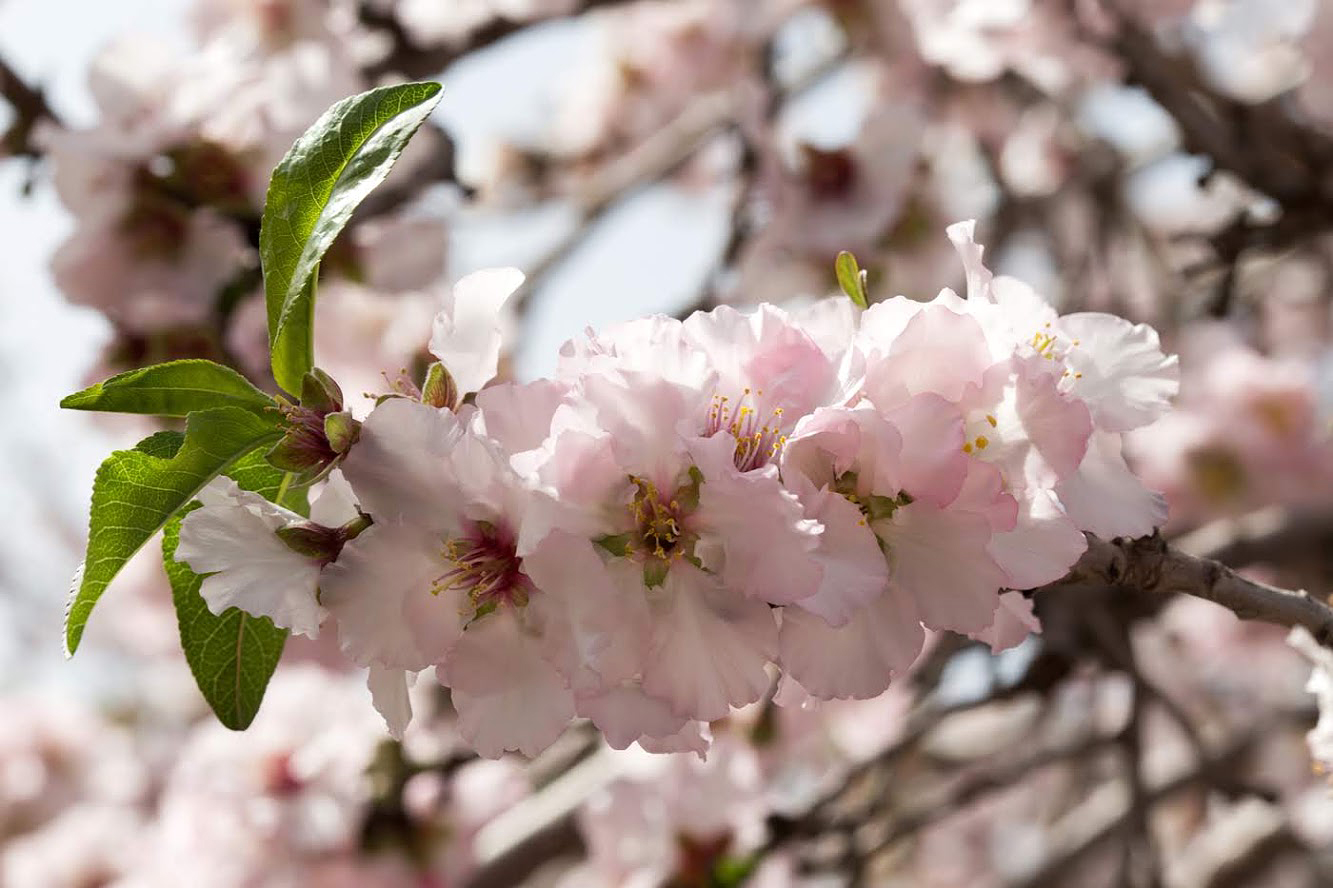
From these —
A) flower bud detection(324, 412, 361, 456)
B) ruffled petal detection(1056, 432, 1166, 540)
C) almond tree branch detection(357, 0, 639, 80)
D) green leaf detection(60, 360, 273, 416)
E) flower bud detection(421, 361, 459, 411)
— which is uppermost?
green leaf detection(60, 360, 273, 416)

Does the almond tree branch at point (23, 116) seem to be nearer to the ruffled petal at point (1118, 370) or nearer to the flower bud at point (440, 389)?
the flower bud at point (440, 389)

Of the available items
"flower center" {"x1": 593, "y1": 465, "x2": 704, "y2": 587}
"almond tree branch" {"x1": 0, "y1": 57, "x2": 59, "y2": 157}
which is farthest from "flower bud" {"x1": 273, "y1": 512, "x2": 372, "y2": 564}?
"almond tree branch" {"x1": 0, "y1": 57, "x2": 59, "y2": 157}

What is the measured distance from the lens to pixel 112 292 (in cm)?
158

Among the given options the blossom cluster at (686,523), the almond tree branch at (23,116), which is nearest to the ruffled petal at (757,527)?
the blossom cluster at (686,523)

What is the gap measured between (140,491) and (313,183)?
0.63 feet

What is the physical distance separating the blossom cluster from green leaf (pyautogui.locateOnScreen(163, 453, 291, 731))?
0.09 meters

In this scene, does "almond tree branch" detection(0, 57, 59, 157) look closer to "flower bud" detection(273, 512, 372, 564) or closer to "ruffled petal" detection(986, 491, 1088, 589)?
"flower bud" detection(273, 512, 372, 564)

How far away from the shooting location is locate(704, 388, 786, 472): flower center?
0.65 m

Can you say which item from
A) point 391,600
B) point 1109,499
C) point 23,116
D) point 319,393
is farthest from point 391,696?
point 23,116

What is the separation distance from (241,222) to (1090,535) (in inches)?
46.3

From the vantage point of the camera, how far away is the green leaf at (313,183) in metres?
0.69

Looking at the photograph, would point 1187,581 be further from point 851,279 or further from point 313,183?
point 313,183

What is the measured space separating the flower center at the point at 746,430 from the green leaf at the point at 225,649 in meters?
0.25

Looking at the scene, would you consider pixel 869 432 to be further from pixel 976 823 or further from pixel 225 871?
pixel 976 823
